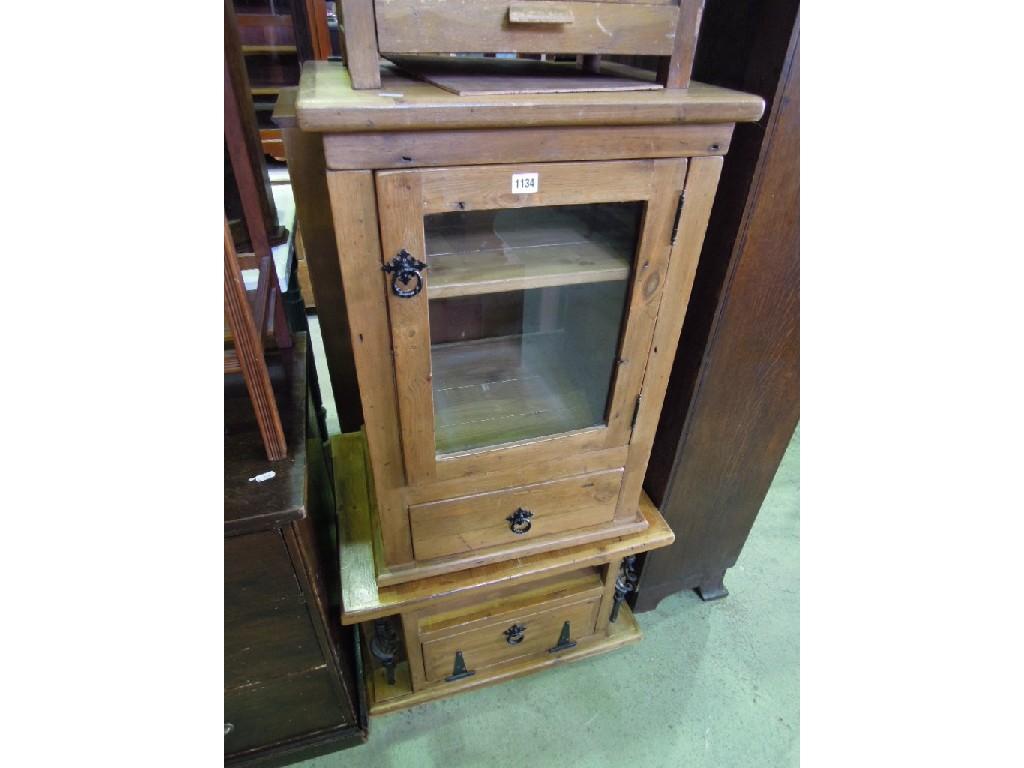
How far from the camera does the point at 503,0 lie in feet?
1.83

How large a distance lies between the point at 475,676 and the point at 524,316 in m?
0.81

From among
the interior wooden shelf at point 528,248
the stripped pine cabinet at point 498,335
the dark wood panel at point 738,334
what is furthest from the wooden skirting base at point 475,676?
the interior wooden shelf at point 528,248

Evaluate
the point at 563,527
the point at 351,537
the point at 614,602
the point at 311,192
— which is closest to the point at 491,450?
the point at 563,527

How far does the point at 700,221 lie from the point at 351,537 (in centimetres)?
80

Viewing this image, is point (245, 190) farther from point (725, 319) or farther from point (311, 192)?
point (725, 319)

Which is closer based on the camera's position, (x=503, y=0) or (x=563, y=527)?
(x=503, y=0)

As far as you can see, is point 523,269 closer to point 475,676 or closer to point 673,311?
point 673,311

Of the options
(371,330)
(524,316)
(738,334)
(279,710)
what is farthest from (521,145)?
(279,710)

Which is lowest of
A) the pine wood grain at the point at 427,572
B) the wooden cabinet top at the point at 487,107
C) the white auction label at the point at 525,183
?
the pine wood grain at the point at 427,572

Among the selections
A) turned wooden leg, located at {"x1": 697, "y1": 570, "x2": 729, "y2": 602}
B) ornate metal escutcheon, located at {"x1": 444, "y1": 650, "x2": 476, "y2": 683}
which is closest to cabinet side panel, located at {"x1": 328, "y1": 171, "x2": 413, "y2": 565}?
ornate metal escutcheon, located at {"x1": 444, "y1": 650, "x2": 476, "y2": 683}

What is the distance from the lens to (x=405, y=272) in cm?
62

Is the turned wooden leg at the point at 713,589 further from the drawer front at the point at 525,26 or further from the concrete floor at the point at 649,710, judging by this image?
the drawer front at the point at 525,26

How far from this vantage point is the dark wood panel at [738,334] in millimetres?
738

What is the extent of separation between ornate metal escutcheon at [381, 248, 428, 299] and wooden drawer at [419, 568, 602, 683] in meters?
0.71
